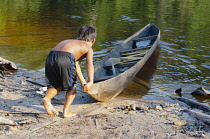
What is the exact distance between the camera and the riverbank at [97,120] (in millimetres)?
4191

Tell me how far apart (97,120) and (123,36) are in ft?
30.5

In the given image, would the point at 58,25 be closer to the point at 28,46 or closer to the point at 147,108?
the point at 28,46

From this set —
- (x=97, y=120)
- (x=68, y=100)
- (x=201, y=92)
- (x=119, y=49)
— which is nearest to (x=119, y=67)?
(x=119, y=49)

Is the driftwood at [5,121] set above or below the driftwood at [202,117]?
above

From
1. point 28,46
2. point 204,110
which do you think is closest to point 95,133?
point 204,110

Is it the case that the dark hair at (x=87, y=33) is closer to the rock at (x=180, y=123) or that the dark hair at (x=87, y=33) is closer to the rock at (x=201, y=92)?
the rock at (x=180, y=123)

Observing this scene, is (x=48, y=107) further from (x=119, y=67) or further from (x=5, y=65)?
(x=5, y=65)

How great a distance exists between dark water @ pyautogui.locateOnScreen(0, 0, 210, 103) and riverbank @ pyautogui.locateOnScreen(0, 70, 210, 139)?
65.9 inches

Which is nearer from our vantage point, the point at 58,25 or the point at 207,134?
the point at 207,134

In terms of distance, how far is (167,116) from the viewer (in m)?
5.05

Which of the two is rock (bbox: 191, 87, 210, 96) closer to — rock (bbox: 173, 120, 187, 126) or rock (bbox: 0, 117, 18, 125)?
rock (bbox: 173, 120, 187, 126)

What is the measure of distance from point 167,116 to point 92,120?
50.8 inches

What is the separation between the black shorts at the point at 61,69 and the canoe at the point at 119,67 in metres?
0.77

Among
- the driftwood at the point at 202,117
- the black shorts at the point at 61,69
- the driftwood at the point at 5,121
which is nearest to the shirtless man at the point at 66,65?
the black shorts at the point at 61,69
